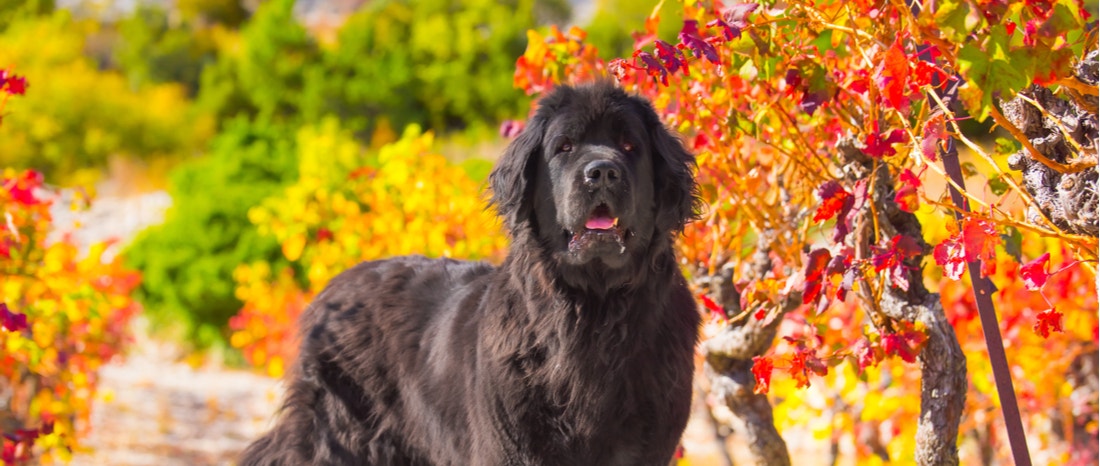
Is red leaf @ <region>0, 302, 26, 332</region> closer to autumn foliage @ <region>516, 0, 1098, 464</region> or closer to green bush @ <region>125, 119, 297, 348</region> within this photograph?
autumn foliage @ <region>516, 0, 1098, 464</region>

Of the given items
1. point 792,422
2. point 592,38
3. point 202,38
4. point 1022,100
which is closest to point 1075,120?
point 1022,100

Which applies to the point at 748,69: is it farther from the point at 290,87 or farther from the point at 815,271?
the point at 290,87

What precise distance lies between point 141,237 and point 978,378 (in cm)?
1060

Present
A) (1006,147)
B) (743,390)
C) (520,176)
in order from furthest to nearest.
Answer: (743,390)
(520,176)
(1006,147)

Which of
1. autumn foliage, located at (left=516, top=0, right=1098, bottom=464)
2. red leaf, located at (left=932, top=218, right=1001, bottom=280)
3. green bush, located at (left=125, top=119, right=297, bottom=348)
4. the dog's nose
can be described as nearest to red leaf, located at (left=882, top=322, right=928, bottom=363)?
autumn foliage, located at (left=516, top=0, right=1098, bottom=464)

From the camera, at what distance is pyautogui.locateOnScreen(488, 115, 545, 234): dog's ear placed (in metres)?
3.14

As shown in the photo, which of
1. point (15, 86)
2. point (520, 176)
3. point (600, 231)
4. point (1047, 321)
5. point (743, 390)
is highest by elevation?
point (15, 86)

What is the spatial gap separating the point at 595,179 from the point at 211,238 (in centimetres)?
1017

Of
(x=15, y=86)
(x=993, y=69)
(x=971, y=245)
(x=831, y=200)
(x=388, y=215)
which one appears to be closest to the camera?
(x=993, y=69)

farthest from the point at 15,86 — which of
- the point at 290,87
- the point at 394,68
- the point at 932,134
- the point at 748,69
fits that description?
the point at 290,87

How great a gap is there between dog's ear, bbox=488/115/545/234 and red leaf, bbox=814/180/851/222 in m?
0.79

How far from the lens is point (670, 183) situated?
3.15 metres

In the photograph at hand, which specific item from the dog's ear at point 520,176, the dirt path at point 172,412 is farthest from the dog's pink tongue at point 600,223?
the dirt path at point 172,412

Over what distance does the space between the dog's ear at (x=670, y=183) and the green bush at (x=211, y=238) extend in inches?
368
